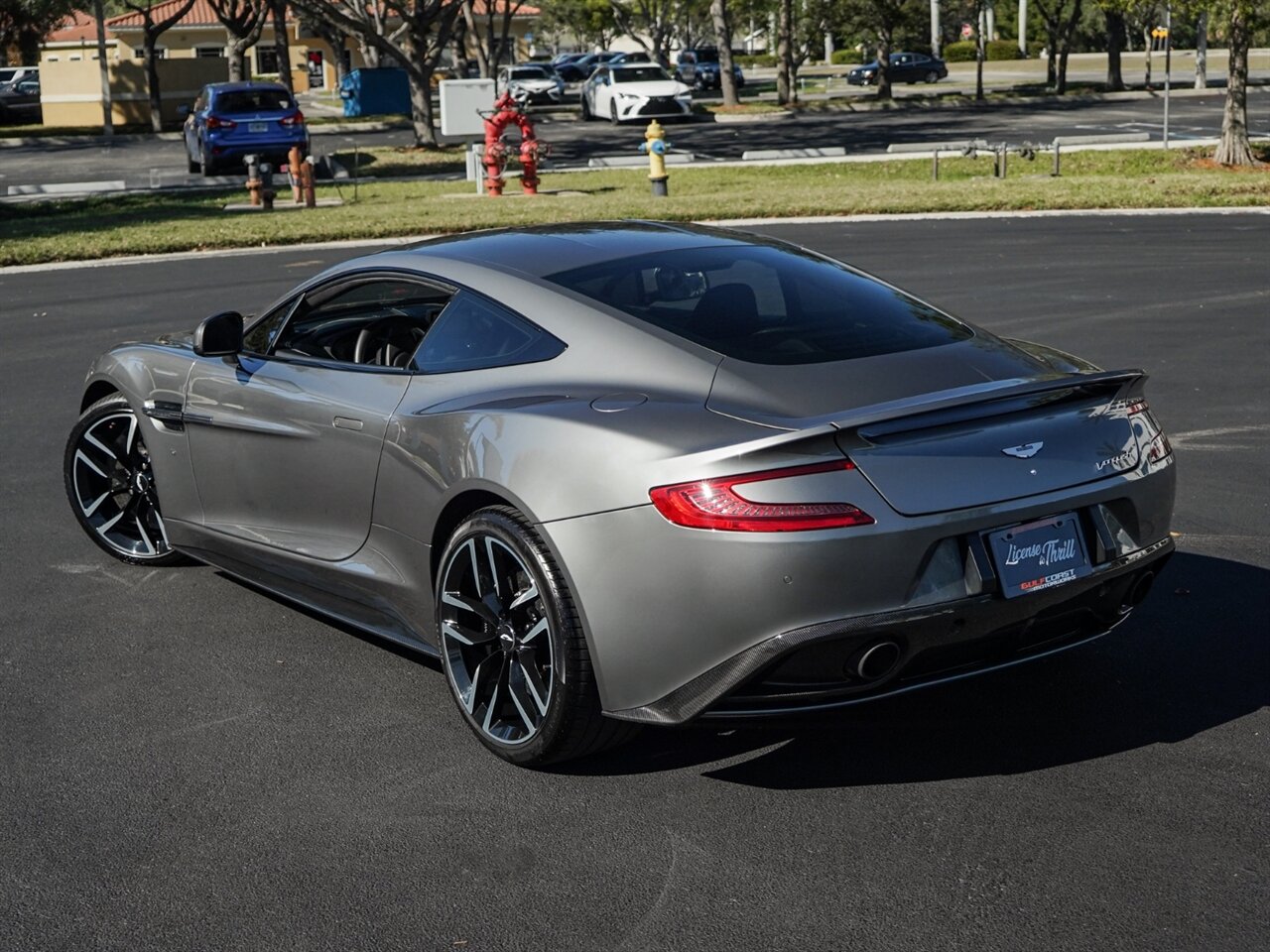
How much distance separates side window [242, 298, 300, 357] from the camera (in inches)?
237

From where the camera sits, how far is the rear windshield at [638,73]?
49.6m

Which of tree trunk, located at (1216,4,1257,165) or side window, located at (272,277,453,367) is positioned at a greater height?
tree trunk, located at (1216,4,1257,165)

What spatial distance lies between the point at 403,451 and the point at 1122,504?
2.14 metres

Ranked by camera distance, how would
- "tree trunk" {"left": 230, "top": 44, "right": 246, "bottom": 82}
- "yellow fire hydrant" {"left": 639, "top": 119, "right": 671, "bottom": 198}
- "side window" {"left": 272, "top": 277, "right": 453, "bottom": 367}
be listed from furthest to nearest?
1. "tree trunk" {"left": 230, "top": 44, "right": 246, "bottom": 82}
2. "yellow fire hydrant" {"left": 639, "top": 119, "right": 671, "bottom": 198}
3. "side window" {"left": 272, "top": 277, "right": 453, "bottom": 367}

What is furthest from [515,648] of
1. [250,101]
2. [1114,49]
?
[1114,49]

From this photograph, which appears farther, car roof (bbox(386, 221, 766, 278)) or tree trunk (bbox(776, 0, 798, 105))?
tree trunk (bbox(776, 0, 798, 105))

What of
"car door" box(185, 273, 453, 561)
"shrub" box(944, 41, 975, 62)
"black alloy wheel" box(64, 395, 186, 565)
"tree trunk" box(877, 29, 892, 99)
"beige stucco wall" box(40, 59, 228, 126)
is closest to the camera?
"car door" box(185, 273, 453, 561)

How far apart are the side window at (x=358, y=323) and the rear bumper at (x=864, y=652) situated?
202 centimetres

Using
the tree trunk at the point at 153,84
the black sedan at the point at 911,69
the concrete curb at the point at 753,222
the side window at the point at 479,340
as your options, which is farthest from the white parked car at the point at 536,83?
the side window at the point at 479,340

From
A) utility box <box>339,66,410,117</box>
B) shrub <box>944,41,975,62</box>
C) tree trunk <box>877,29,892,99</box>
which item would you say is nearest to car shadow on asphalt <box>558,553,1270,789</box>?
utility box <box>339,66,410,117</box>

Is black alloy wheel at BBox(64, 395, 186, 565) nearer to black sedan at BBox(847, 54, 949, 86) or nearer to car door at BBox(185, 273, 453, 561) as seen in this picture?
car door at BBox(185, 273, 453, 561)

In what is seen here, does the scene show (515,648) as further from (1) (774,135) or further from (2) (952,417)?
(1) (774,135)

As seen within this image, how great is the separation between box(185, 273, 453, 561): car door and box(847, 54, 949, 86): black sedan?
217ft

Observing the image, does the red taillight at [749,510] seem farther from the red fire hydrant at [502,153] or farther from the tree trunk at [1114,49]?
the tree trunk at [1114,49]
